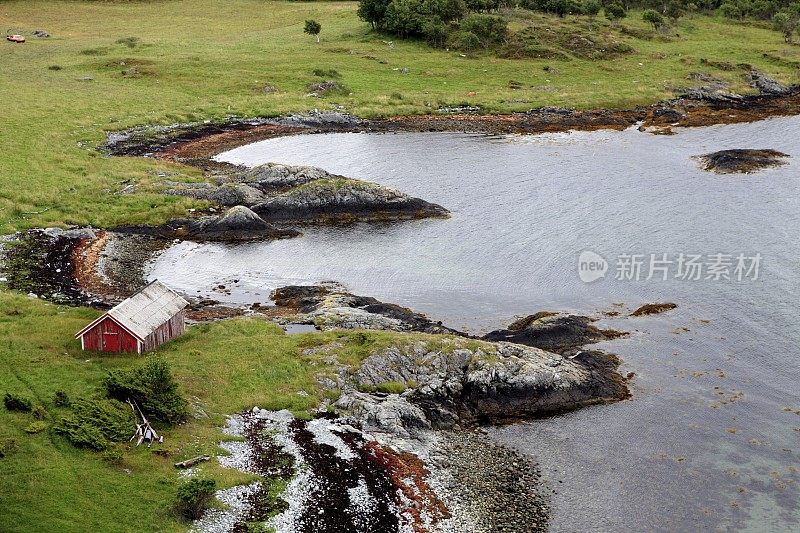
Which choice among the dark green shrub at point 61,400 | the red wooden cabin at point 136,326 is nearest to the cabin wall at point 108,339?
the red wooden cabin at point 136,326

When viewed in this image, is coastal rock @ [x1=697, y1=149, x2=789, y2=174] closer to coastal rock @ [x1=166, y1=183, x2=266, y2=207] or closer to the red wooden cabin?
coastal rock @ [x1=166, y1=183, x2=266, y2=207]

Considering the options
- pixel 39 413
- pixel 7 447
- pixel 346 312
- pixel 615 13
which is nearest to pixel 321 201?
pixel 346 312

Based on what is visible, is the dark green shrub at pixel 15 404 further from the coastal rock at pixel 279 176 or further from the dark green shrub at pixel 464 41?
the dark green shrub at pixel 464 41

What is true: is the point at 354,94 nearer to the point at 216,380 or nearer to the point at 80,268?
the point at 80,268

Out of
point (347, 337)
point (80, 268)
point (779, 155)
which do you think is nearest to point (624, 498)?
point (347, 337)

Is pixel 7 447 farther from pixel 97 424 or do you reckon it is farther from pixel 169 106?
pixel 169 106

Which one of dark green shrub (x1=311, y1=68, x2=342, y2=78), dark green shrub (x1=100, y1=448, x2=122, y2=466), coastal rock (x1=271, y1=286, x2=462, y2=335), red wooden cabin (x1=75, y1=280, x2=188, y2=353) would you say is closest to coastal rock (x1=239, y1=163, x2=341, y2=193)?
coastal rock (x1=271, y1=286, x2=462, y2=335)
